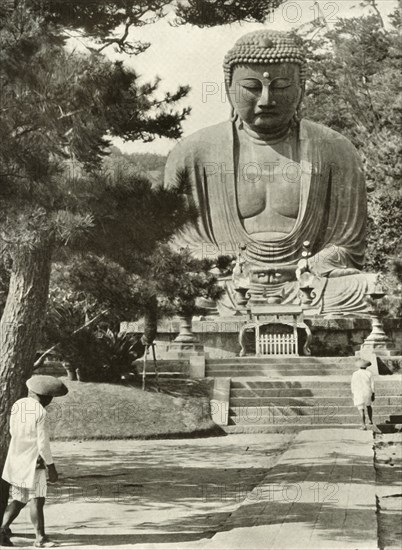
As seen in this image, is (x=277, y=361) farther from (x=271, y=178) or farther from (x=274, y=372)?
(x=271, y=178)

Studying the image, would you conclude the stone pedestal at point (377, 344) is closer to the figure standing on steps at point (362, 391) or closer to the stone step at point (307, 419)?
the stone step at point (307, 419)

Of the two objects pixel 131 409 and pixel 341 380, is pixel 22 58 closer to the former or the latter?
pixel 131 409

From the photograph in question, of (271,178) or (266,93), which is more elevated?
(266,93)

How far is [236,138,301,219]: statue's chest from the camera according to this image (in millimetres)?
20891

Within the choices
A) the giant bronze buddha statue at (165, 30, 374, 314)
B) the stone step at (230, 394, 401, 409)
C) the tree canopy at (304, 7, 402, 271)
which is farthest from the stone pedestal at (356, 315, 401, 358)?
the tree canopy at (304, 7, 402, 271)

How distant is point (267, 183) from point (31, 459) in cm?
1527

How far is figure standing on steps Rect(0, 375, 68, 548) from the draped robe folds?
13.3 meters

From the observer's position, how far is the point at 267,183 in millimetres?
21000

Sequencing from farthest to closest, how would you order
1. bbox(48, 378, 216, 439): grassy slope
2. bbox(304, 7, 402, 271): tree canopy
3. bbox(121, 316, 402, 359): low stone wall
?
bbox(304, 7, 402, 271): tree canopy < bbox(121, 316, 402, 359): low stone wall < bbox(48, 378, 216, 439): grassy slope

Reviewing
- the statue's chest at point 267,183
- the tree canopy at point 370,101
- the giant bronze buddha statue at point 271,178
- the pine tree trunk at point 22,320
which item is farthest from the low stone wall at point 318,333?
the pine tree trunk at point 22,320

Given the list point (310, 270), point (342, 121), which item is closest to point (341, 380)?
point (310, 270)

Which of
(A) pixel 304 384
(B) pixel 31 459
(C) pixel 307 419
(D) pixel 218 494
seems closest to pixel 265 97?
(A) pixel 304 384

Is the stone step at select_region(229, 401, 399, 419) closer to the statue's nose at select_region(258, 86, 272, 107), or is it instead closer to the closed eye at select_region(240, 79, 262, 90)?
the statue's nose at select_region(258, 86, 272, 107)

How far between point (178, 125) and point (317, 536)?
11.1 feet
